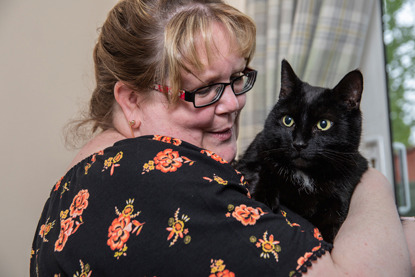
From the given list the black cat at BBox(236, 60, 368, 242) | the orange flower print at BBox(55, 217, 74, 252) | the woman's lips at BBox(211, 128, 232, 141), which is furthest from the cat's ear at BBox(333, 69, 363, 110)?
the orange flower print at BBox(55, 217, 74, 252)

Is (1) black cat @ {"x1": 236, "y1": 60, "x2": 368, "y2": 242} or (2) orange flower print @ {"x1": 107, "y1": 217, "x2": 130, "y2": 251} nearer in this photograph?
(2) orange flower print @ {"x1": 107, "y1": 217, "x2": 130, "y2": 251}

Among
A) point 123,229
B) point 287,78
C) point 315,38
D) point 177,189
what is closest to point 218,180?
point 177,189

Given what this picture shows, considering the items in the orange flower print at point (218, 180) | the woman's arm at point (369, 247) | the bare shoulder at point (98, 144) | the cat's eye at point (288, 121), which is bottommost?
the woman's arm at point (369, 247)

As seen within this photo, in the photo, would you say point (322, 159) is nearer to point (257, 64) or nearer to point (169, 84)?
point (169, 84)

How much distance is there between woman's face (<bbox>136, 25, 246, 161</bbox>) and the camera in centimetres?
108

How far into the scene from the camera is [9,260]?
1696mm

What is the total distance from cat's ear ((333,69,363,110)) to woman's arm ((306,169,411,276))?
312 mm

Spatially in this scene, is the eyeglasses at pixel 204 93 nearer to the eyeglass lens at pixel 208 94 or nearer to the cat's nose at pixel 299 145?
the eyeglass lens at pixel 208 94

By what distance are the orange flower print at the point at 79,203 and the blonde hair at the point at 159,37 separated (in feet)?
1.16

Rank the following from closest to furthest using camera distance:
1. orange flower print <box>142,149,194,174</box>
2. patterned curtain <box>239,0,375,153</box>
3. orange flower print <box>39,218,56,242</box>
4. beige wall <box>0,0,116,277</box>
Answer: orange flower print <box>142,149,194,174</box> → orange flower print <box>39,218,56,242</box> → beige wall <box>0,0,116,277</box> → patterned curtain <box>239,0,375,153</box>

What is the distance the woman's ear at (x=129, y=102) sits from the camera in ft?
3.77

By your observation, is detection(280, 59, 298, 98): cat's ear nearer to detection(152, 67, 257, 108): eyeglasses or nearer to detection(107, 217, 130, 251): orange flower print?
detection(152, 67, 257, 108): eyeglasses

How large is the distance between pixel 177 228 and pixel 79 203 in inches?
10.3

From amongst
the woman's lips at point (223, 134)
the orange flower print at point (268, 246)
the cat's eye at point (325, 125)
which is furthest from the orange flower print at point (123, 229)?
the cat's eye at point (325, 125)
